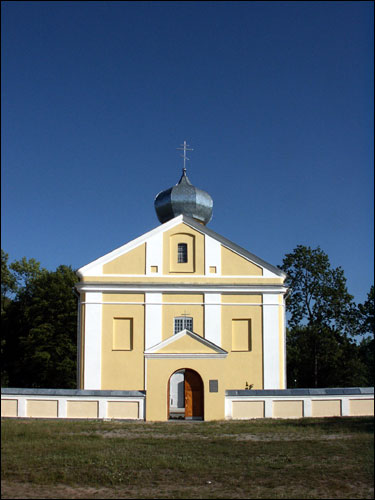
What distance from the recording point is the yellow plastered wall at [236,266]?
2533 cm

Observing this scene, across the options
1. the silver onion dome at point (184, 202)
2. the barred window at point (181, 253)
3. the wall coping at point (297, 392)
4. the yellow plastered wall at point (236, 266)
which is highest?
the silver onion dome at point (184, 202)

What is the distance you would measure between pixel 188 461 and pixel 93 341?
44.7 ft

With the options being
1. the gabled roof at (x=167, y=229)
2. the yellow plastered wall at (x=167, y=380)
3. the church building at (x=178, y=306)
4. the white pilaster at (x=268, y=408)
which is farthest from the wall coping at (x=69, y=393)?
the gabled roof at (x=167, y=229)

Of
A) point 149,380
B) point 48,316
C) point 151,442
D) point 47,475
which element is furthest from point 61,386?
point 47,475

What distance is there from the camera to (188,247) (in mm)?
25766

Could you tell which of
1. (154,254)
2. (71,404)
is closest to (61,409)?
(71,404)

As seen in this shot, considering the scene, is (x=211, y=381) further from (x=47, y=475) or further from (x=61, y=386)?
(x=61, y=386)

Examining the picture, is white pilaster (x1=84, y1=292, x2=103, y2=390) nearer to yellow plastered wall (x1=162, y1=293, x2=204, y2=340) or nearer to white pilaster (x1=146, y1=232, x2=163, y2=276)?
white pilaster (x1=146, y1=232, x2=163, y2=276)

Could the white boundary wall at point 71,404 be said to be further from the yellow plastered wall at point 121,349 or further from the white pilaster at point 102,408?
the yellow plastered wall at point 121,349

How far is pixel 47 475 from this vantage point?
9695 mm

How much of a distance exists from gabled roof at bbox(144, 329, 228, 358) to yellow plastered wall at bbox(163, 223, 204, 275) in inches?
225

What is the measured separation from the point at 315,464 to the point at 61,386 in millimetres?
29787

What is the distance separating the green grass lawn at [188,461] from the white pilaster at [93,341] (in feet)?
24.5

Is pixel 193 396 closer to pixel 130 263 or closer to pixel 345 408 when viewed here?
pixel 345 408
